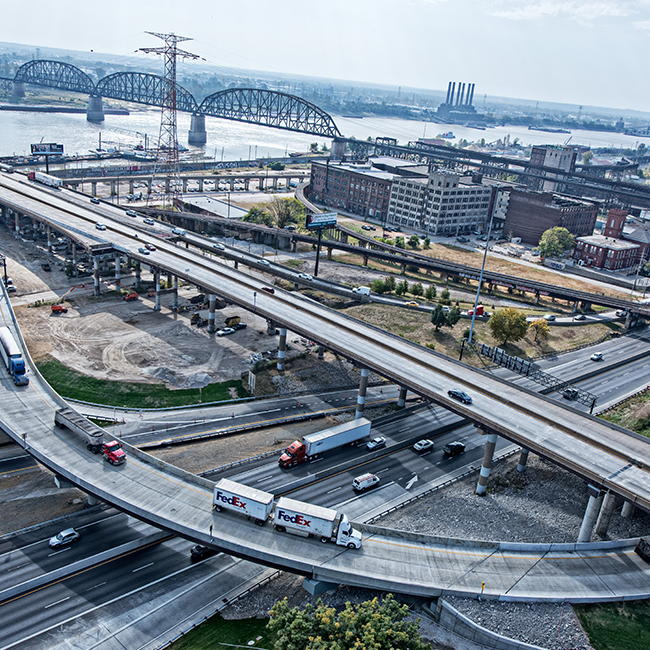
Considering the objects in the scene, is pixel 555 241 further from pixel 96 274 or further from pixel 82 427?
pixel 82 427

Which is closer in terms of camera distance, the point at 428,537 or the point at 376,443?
the point at 428,537

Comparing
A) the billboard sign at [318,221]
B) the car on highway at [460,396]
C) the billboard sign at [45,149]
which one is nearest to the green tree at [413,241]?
the billboard sign at [318,221]

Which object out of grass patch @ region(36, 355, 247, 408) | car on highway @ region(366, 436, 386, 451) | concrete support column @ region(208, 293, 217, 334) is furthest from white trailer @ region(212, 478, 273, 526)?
concrete support column @ region(208, 293, 217, 334)

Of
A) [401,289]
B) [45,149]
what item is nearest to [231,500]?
[401,289]

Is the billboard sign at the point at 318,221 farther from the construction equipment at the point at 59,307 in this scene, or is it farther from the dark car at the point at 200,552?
the dark car at the point at 200,552

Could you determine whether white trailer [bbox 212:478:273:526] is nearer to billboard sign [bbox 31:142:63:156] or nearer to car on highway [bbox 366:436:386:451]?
car on highway [bbox 366:436:386:451]

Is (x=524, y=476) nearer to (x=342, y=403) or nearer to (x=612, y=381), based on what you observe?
(x=342, y=403)
